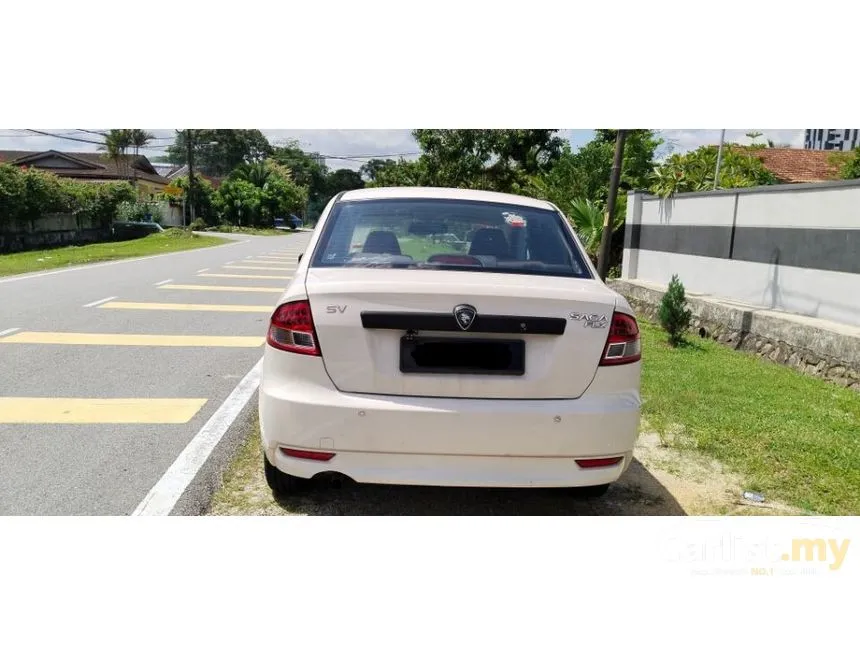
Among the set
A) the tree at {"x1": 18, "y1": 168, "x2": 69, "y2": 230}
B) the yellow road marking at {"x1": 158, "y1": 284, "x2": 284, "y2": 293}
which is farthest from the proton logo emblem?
the tree at {"x1": 18, "y1": 168, "x2": 69, "y2": 230}

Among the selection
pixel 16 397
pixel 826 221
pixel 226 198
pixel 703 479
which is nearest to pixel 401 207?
pixel 703 479

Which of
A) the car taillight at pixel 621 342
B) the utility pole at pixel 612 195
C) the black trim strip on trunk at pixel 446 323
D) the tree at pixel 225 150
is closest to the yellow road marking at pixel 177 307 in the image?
the utility pole at pixel 612 195

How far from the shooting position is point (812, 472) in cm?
411

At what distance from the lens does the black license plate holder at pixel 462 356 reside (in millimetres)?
2938

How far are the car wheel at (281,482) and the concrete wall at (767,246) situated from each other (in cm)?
618

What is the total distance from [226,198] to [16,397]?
167 feet

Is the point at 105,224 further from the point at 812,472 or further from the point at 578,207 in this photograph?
the point at 812,472

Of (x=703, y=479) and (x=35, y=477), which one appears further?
(x=703, y=479)

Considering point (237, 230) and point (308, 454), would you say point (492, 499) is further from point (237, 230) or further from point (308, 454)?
point (237, 230)

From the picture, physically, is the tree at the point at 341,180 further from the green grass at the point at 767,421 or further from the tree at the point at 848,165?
the green grass at the point at 767,421

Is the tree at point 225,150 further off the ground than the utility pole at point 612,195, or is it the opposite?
the tree at point 225,150

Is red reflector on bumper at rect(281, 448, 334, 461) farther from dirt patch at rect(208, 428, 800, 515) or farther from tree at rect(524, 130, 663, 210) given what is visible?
tree at rect(524, 130, 663, 210)
